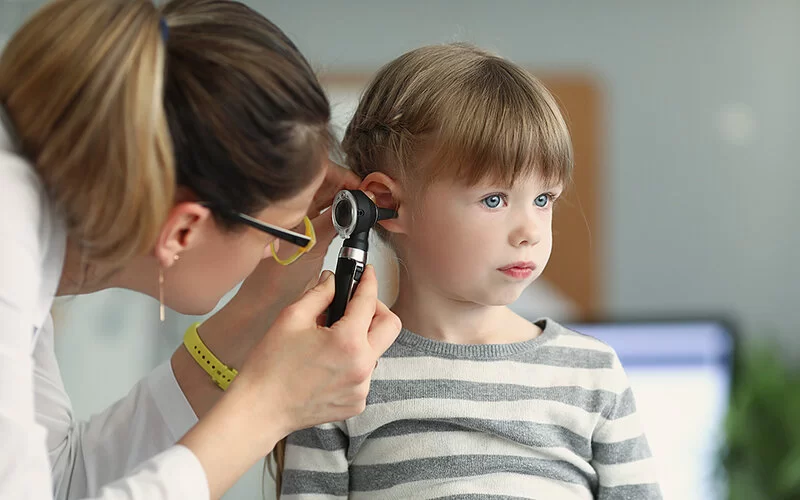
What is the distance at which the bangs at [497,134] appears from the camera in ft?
3.47

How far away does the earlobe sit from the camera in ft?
2.99

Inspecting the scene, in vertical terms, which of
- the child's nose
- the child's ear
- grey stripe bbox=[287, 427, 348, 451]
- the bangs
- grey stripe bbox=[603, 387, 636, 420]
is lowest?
grey stripe bbox=[287, 427, 348, 451]

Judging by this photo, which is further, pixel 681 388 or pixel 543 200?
pixel 681 388

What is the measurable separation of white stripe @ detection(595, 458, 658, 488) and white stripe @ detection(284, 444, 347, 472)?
31 cm

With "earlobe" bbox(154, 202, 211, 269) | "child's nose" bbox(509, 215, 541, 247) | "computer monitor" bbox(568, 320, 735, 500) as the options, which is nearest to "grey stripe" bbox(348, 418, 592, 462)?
"child's nose" bbox(509, 215, 541, 247)

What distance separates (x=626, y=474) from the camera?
112 cm

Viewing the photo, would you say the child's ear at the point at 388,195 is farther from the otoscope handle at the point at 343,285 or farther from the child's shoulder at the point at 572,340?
the child's shoulder at the point at 572,340

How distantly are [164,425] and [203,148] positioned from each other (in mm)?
460

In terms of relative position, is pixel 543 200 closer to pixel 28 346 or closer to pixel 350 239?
pixel 350 239

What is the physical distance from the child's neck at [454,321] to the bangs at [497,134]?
0.52 feet

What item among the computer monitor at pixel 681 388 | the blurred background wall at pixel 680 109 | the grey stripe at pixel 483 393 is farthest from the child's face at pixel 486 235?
the blurred background wall at pixel 680 109

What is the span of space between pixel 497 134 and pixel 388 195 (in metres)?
0.17

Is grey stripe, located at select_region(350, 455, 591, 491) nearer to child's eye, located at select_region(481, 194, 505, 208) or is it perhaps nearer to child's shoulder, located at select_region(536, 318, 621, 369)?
child's shoulder, located at select_region(536, 318, 621, 369)

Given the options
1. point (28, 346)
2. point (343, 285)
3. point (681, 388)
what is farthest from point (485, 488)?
point (681, 388)
